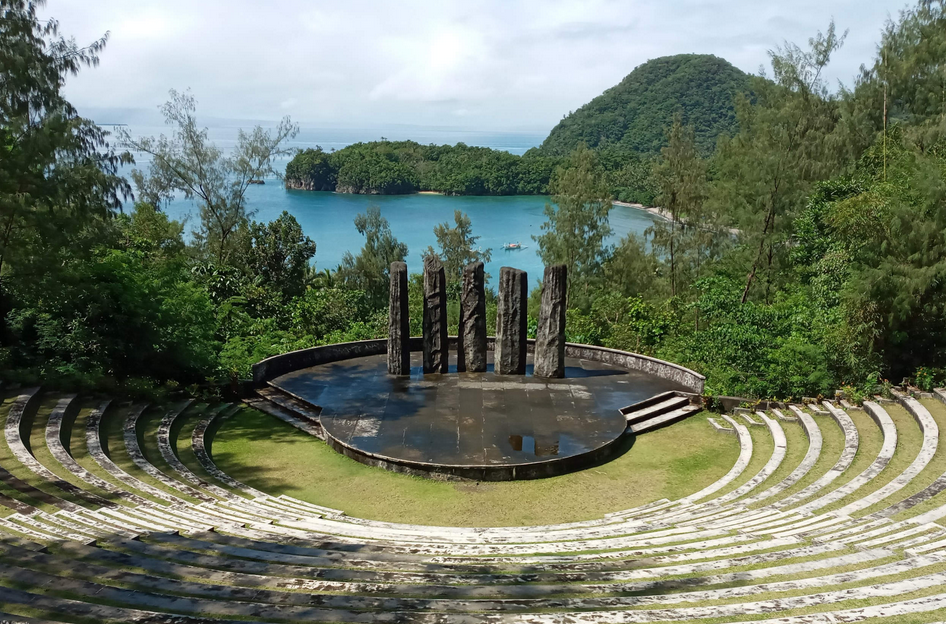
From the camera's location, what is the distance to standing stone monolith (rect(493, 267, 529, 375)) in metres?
15.0

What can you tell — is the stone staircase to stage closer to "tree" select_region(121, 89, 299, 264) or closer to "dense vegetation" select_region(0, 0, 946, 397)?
"dense vegetation" select_region(0, 0, 946, 397)

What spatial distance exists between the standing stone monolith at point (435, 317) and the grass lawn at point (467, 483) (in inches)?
148

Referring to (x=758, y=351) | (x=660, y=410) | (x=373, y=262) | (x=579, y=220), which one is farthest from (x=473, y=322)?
(x=373, y=262)

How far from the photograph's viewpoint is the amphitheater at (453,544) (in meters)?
5.15

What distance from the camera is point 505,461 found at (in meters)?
11.2

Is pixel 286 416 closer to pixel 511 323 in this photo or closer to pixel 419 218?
pixel 511 323

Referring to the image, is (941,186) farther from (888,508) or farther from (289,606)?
(289,606)

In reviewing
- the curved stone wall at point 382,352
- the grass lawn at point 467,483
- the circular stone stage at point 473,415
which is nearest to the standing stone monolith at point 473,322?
the circular stone stage at point 473,415

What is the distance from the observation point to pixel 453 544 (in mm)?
7875

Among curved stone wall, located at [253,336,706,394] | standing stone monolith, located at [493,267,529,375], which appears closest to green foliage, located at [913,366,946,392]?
curved stone wall, located at [253,336,706,394]

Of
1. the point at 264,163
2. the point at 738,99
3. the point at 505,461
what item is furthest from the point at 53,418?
the point at 738,99

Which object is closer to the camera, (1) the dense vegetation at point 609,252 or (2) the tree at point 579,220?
(1) the dense vegetation at point 609,252

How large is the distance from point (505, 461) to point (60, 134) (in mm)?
10581

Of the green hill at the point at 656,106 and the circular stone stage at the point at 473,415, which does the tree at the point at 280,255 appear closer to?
the circular stone stage at the point at 473,415
